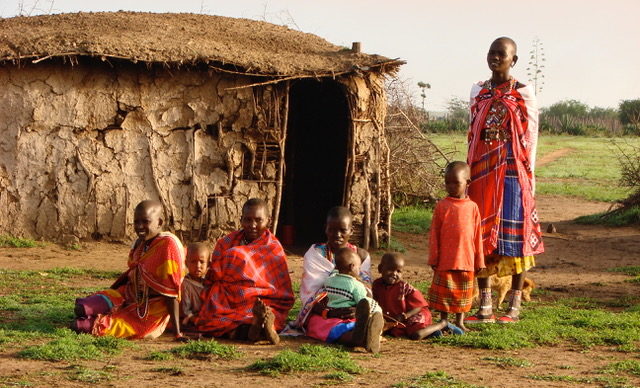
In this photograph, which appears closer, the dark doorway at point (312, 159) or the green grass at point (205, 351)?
the green grass at point (205, 351)

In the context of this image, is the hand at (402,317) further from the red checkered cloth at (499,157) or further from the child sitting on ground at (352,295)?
the red checkered cloth at (499,157)

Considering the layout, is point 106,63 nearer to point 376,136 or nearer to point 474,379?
point 376,136

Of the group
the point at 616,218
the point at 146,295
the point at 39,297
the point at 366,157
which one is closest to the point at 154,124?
the point at 366,157

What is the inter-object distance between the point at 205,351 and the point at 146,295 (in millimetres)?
688

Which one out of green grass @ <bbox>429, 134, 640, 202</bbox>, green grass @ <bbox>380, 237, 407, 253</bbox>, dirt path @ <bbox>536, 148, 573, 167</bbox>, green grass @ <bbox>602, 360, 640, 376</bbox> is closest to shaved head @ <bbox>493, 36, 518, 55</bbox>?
green grass @ <bbox>602, 360, 640, 376</bbox>

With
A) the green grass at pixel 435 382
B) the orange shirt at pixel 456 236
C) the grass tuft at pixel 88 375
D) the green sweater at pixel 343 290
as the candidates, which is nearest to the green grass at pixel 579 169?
the orange shirt at pixel 456 236

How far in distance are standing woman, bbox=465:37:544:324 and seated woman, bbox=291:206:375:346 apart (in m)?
1.10

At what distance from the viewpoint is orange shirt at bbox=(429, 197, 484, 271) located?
6152 mm

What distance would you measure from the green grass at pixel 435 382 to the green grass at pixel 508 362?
20.9 inches

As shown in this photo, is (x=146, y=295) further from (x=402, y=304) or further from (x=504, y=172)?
(x=504, y=172)

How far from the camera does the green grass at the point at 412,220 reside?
1304cm

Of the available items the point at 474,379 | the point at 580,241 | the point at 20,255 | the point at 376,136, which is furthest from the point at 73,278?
the point at 580,241

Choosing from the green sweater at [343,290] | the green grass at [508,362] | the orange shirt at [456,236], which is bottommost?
the green grass at [508,362]

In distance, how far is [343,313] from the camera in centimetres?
589
